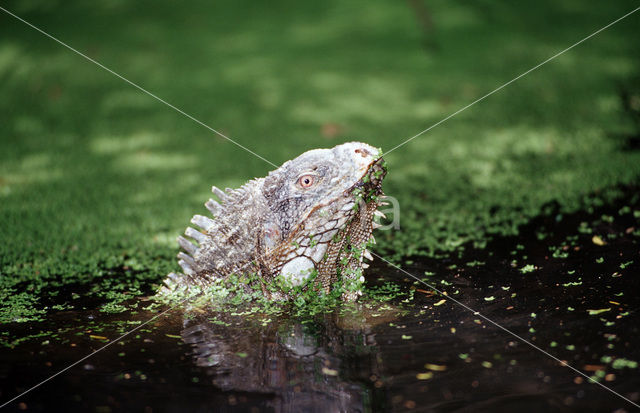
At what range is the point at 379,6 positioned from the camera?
1341 cm

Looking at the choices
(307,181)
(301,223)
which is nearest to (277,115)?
(307,181)

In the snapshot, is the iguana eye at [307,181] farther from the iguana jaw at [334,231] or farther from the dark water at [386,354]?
the dark water at [386,354]

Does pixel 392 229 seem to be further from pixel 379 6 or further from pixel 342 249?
pixel 379 6

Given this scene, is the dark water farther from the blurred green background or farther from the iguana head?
the blurred green background

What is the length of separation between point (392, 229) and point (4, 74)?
9154mm

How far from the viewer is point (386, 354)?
3896 millimetres

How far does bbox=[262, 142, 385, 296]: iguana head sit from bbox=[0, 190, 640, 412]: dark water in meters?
0.46

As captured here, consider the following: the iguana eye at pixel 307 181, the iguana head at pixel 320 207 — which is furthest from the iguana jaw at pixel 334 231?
the iguana eye at pixel 307 181

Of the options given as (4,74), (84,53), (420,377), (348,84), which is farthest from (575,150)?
(4,74)

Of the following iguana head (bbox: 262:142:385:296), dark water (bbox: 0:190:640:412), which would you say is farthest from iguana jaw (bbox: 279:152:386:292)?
dark water (bbox: 0:190:640:412)

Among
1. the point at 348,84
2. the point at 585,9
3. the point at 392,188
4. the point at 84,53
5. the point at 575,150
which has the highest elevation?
the point at 585,9

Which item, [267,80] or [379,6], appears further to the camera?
[379,6]

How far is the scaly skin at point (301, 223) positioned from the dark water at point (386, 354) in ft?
1.24

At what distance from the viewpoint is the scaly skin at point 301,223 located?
4527 millimetres
